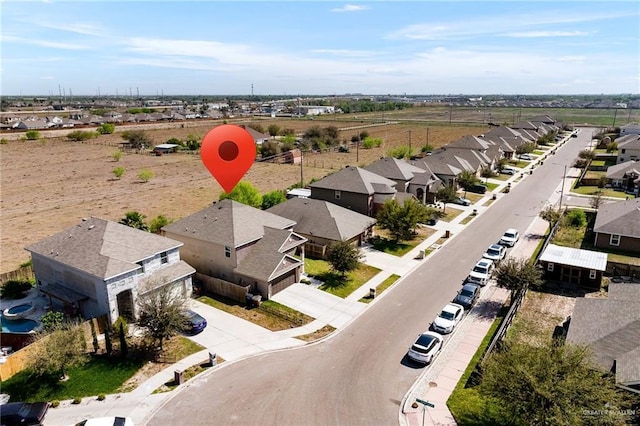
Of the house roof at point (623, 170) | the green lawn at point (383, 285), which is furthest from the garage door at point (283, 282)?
the house roof at point (623, 170)

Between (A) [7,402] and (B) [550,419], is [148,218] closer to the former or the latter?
(A) [7,402]

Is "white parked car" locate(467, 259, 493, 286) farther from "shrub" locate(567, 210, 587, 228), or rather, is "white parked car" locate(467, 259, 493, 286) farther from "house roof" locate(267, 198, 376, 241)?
"shrub" locate(567, 210, 587, 228)

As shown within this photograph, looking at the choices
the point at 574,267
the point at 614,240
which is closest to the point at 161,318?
the point at 574,267

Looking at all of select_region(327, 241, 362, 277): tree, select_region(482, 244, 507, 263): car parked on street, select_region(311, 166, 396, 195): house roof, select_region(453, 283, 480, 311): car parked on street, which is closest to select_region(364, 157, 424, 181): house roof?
select_region(311, 166, 396, 195): house roof

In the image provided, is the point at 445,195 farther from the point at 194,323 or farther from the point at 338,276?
the point at 194,323

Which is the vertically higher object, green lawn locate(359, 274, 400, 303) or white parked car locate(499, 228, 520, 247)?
white parked car locate(499, 228, 520, 247)

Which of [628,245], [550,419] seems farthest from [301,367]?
[628,245]
